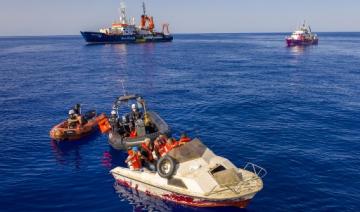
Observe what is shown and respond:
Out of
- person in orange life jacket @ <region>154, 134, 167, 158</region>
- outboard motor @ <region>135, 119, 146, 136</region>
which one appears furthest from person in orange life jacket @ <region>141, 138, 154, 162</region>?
outboard motor @ <region>135, 119, 146, 136</region>

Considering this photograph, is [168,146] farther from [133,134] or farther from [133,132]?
[133,132]

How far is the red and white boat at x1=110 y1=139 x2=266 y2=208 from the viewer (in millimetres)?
15695

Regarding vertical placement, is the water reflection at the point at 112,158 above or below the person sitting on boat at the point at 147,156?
below

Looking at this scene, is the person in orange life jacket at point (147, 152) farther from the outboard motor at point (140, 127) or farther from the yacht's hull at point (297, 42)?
the yacht's hull at point (297, 42)

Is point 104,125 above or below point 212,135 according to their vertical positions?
above

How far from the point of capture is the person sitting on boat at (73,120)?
2758cm

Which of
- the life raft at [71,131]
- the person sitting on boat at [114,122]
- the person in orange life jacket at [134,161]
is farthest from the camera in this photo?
the life raft at [71,131]

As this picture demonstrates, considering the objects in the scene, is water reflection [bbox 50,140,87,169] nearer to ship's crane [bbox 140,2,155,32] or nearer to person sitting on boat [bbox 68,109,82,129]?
person sitting on boat [bbox 68,109,82,129]

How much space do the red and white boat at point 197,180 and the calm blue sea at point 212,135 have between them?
893 millimetres

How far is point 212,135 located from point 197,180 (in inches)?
467

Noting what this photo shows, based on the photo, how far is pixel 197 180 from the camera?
16000 mm

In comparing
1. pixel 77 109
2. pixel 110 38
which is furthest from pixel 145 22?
pixel 77 109

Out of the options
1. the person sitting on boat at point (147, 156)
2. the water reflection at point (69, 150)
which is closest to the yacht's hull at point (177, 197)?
the person sitting on boat at point (147, 156)

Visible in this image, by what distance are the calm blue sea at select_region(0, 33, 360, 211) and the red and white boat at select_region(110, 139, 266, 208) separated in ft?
2.93
